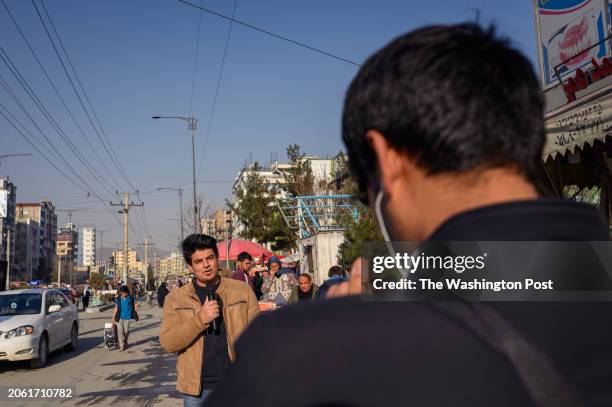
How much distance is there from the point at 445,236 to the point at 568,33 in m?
8.46

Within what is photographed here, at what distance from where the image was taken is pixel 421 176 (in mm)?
976

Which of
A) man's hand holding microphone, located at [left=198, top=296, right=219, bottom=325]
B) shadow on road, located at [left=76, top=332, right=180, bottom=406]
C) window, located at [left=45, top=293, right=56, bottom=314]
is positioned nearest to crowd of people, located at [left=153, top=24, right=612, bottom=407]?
man's hand holding microphone, located at [left=198, top=296, right=219, bottom=325]

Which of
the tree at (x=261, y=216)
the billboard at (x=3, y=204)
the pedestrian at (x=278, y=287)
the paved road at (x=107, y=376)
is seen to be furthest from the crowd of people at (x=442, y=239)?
the billboard at (x=3, y=204)

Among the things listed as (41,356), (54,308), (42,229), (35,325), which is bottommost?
(41,356)

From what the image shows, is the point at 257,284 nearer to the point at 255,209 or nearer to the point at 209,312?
the point at 209,312

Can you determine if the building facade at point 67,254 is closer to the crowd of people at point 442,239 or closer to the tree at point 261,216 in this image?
the tree at point 261,216

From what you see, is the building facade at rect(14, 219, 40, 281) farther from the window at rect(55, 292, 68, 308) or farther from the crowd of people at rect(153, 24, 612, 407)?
the crowd of people at rect(153, 24, 612, 407)

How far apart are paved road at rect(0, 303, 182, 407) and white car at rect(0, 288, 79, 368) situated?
37 cm

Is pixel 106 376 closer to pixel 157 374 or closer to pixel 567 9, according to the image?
pixel 157 374

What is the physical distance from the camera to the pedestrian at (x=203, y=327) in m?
4.01

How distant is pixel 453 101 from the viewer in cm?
96

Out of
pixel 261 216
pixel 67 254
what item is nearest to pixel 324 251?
pixel 261 216

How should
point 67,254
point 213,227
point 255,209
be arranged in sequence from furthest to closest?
point 67,254 < point 213,227 < point 255,209

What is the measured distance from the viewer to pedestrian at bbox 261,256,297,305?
31.9 ft
